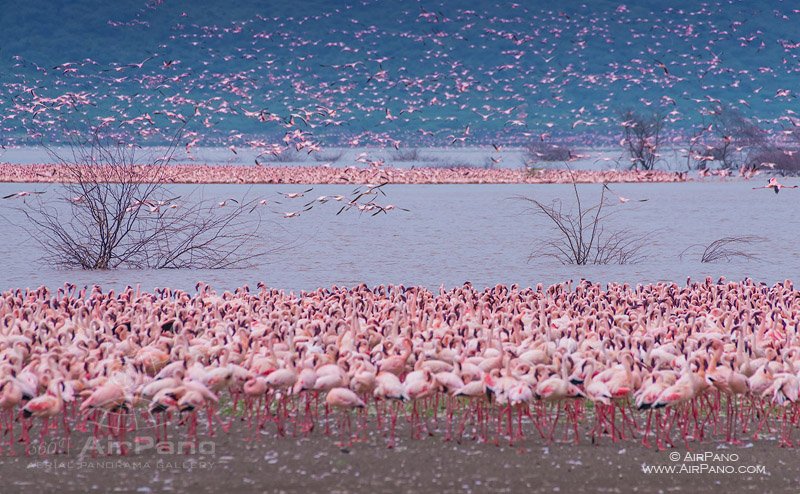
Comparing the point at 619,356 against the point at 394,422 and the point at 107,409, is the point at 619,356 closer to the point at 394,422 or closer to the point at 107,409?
the point at 394,422

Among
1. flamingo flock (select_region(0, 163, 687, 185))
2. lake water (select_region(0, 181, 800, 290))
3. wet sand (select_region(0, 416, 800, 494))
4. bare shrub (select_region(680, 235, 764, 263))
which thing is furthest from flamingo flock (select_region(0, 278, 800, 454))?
flamingo flock (select_region(0, 163, 687, 185))

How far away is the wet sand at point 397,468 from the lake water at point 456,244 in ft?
27.9

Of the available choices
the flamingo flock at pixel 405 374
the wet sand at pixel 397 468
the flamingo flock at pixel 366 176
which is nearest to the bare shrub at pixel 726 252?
the flamingo flock at pixel 405 374

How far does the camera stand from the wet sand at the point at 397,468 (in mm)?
7082

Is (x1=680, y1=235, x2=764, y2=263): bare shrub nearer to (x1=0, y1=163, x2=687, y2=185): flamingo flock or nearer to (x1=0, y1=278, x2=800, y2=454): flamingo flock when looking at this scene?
(x1=0, y1=278, x2=800, y2=454): flamingo flock

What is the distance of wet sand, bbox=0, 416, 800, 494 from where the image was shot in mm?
7082

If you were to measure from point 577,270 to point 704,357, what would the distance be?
1014 centimetres

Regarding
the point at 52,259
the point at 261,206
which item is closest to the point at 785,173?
the point at 261,206

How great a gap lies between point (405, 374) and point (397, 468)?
61.3 inches

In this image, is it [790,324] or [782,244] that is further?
[782,244]

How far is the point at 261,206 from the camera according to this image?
Answer: 32.8 m

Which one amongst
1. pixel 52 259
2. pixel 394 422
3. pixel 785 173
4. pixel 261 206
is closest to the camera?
pixel 394 422

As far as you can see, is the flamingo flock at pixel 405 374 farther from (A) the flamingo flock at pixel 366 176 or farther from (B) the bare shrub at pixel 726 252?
(A) the flamingo flock at pixel 366 176

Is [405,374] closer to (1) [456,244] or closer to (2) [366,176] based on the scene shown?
(1) [456,244]
